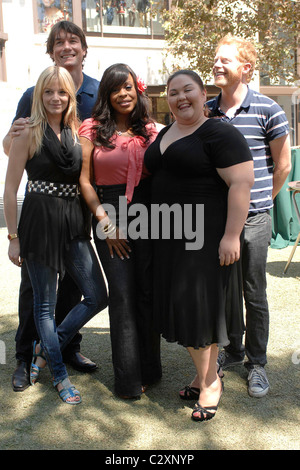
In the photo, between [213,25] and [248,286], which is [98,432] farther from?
[213,25]

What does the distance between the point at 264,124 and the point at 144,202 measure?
869mm

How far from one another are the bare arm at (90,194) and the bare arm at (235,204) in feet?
2.07

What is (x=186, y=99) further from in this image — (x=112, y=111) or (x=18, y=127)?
(x=18, y=127)

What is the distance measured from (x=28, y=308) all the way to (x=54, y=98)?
132cm

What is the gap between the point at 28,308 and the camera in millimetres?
3350

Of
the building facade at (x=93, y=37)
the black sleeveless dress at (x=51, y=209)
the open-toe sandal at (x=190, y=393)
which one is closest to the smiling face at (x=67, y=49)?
the black sleeveless dress at (x=51, y=209)

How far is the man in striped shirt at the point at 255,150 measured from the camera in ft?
10.3

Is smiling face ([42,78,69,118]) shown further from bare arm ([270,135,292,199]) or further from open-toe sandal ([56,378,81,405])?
open-toe sandal ([56,378,81,405])

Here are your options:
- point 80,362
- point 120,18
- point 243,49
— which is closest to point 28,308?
point 80,362

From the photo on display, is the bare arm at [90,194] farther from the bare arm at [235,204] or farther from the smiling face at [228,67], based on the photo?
the smiling face at [228,67]

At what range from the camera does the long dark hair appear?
9.77 ft

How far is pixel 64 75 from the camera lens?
10.0 feet

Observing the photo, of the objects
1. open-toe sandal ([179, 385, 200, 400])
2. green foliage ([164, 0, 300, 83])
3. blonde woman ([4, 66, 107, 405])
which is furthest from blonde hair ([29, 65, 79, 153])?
green foliage ([164, 0, 300, 83])

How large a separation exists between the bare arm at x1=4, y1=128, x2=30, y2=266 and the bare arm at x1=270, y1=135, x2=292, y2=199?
4.82ft
